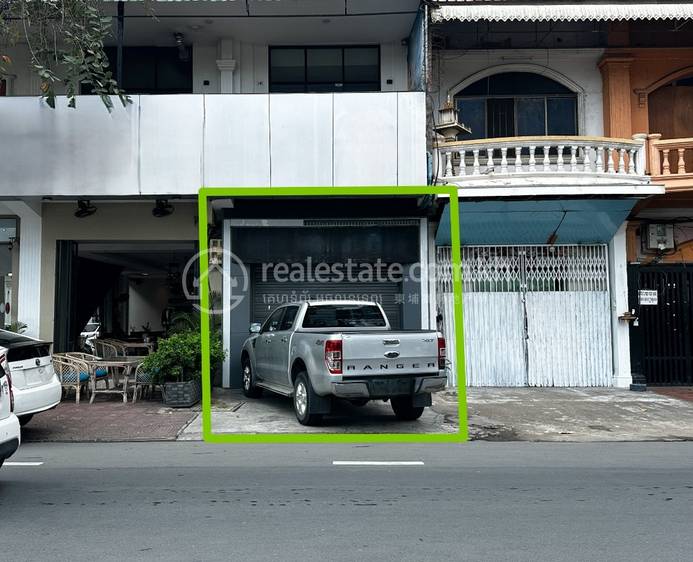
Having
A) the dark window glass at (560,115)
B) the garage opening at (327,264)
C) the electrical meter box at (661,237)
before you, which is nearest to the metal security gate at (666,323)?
the electrical meter box at (661,237)

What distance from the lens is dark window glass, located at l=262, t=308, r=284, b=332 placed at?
1073 centimetres

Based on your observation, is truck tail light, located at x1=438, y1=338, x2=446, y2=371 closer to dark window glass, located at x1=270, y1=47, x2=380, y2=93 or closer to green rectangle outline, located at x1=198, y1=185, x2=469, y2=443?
green rectangle outline, located at x1=198, y1=185, x2=469, y2=443

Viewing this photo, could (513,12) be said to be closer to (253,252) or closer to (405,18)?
(405,18)

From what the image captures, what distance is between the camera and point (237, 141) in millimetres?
12180

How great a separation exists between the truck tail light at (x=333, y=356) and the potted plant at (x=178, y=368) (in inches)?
146

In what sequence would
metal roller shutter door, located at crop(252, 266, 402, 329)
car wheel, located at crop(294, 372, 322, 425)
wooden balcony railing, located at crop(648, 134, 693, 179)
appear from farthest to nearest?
metal roller shutter door, located at crop(252, 266, 402, 329)
wooden balcony railing, located at crop(648, 134, 693, 179)
car wheel, located at crop(294, 372, 322, 425)

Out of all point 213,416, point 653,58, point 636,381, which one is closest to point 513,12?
point 653,58

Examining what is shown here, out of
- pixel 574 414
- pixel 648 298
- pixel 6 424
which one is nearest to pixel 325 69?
pixel 648 298

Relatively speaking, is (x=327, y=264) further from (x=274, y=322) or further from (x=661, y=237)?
(x=661, y=237)

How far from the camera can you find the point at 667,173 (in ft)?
42.8

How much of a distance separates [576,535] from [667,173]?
10.5 meters

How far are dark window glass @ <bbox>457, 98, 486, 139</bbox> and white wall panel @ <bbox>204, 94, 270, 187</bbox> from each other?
16.3ft

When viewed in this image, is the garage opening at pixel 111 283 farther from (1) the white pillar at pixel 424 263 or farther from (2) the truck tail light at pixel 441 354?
(2) the truck tail light at pixel 441 354

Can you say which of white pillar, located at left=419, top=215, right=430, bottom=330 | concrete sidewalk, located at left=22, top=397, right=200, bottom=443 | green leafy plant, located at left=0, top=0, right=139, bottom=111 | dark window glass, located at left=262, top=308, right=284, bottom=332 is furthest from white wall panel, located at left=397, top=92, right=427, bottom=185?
concrete sidewalk, located at left=22, top=397, right=200, bottom=443
